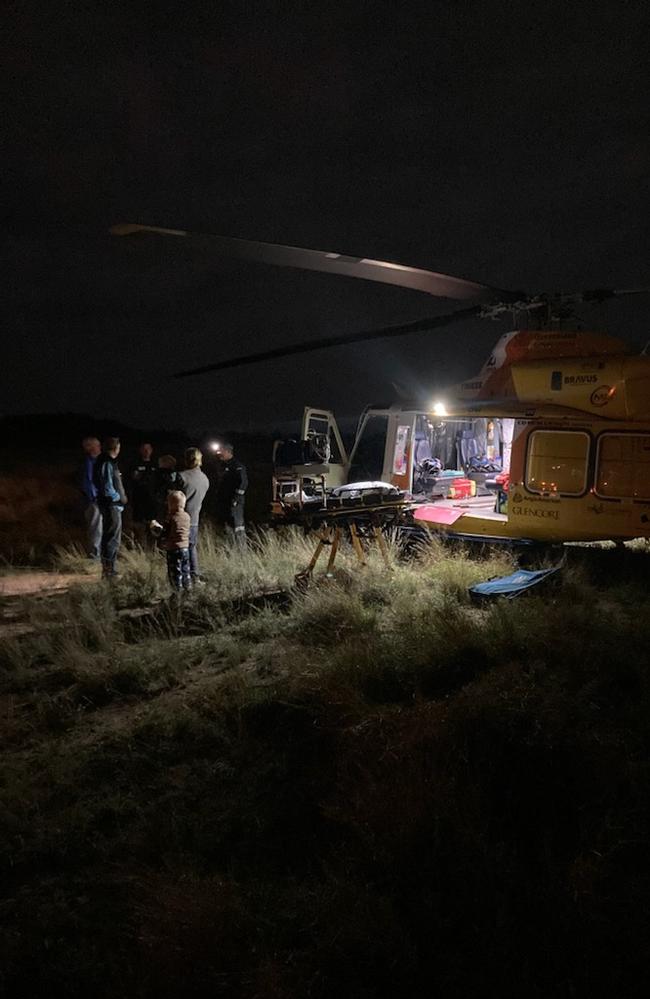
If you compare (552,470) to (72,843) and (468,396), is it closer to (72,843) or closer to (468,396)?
(468,396)

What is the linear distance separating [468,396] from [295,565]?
3.59 meters

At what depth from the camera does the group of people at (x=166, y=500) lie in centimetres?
746

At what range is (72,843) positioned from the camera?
3.13m

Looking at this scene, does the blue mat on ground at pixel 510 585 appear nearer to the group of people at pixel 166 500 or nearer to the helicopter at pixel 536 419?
the helicopter at pixel 536 419

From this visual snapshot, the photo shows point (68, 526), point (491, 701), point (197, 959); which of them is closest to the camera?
point (197, 959)

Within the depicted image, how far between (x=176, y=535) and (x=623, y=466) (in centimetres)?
559

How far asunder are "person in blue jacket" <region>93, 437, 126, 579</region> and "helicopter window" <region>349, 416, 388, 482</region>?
3.84 m

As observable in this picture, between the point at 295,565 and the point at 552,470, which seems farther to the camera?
the point at 295,565

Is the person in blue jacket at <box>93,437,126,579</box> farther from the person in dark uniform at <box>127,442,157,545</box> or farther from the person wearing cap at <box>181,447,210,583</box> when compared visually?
the person in dark uniform at <box>127,442,157,545</box>

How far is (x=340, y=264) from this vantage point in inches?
264

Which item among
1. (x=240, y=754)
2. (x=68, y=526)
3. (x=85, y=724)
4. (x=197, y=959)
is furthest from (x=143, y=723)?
(x=68, y=526)

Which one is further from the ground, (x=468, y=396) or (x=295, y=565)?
(x=468, y=396)

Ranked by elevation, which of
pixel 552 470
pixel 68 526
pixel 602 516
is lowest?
pixel 68 526

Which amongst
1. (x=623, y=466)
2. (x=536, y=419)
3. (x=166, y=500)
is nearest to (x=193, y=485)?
(x=166, y=500)
